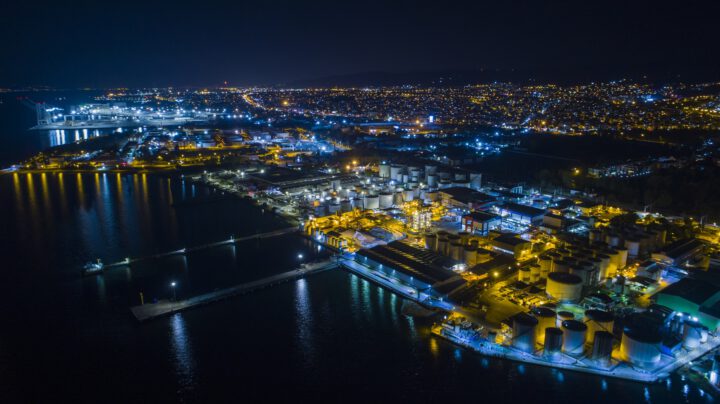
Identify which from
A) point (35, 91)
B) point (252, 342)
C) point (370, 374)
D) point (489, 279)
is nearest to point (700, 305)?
point (489, 279)

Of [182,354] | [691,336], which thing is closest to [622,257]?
[691,336]

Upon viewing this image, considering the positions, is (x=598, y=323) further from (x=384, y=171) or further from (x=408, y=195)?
(x=384, y=171)

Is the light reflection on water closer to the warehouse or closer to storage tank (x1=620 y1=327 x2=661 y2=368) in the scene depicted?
storage tank (x1=620 y1=327 x2=661 y2=368)

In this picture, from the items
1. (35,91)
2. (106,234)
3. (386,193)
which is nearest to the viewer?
(106,234)

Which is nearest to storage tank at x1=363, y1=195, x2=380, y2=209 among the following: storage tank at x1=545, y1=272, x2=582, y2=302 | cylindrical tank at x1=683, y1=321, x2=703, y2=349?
storage tank at x1=545, y1=272, x2=582, y2=302

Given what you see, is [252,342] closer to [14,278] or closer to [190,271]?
[190,271]

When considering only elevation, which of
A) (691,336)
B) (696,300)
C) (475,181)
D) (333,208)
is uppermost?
(475,181)

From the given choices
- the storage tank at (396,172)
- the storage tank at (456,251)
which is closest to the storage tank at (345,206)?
the storage tank at (456,251)
